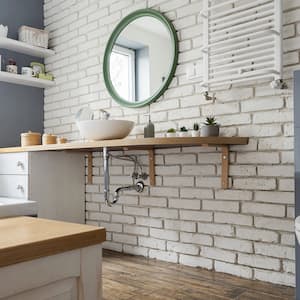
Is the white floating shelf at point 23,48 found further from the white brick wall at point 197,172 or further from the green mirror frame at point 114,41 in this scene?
the green mirror frame at point 114,41

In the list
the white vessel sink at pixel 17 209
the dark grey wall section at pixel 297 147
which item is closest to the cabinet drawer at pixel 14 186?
the white vessel sink at pixel 17 209

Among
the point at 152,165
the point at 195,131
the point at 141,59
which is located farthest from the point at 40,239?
the point at 141,59

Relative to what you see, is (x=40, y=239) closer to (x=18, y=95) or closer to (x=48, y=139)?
(x=48, y=139)

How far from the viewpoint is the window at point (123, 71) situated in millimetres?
2855

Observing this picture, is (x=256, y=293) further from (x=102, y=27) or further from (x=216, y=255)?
(x=102, y=27)

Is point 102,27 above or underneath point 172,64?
above

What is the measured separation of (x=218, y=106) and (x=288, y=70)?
1.58 ft

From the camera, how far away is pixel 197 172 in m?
2.49

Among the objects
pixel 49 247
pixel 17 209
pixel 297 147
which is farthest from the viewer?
pixel 297 147

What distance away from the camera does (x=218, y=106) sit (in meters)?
2.38

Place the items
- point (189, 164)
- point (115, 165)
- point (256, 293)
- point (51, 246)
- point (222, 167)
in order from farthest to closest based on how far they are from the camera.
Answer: point (115, 165) → point (189, 164) → point (222, 167) → point (256, 293) → point (51, 246)

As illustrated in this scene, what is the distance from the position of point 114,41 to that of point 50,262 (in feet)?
8.44

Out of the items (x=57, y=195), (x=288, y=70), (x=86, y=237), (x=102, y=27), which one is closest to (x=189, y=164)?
(x=288, y=70)

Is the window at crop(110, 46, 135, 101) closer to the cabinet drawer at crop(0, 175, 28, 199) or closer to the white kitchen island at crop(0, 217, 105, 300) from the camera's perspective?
the cabinet drawer at crop(0, 175, 28, 199)
